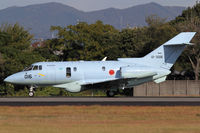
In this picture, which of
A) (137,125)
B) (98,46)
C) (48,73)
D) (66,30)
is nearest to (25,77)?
(48,73)

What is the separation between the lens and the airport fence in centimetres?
4550

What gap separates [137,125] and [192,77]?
41.5 metres

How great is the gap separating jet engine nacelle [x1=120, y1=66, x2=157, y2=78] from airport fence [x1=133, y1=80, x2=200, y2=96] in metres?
10.1

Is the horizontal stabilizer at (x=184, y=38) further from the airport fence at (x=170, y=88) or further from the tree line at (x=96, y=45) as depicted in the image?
the tree line at (x=96, y=45)

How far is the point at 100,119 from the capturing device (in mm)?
21719

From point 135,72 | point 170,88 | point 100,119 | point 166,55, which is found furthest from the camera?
point 170,88

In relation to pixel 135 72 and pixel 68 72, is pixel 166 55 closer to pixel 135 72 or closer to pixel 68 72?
pixel 135 72

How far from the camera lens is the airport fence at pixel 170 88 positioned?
45500mm

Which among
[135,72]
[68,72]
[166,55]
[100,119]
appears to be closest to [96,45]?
[166,55]

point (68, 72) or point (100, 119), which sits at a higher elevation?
point (68, 72)

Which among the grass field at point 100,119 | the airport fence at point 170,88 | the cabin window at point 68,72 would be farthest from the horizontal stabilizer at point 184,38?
the grass field at point 100,119

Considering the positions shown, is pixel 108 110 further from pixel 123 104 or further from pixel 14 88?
pixel 14 88

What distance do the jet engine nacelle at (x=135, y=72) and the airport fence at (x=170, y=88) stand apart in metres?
10.1

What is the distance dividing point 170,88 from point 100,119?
2504 cm
